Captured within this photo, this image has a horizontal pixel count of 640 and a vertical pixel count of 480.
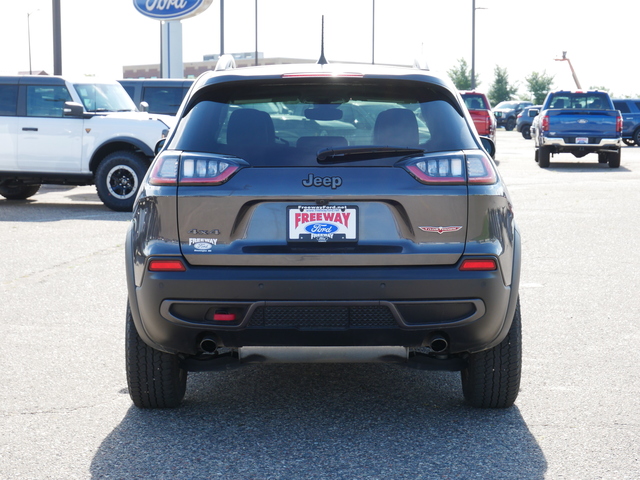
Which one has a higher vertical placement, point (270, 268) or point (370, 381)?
point (270, 268)

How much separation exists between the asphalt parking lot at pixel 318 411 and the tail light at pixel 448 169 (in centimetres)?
117

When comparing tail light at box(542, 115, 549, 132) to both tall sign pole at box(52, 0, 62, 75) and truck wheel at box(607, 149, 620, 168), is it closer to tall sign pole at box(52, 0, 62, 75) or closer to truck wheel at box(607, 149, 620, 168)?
truck wheel at box(607, 149, 620, 168)

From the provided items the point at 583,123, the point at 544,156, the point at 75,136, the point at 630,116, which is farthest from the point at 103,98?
the point at 630,116

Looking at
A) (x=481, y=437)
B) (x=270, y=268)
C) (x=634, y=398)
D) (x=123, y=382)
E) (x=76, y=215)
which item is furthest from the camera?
(x=76, y=215)

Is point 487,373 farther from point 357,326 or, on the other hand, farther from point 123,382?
point 123,382

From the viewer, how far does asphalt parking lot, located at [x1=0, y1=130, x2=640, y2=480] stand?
153 inches

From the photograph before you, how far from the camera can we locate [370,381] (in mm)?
5254

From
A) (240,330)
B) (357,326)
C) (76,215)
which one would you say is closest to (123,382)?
(240,330)

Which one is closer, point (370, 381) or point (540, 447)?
point (540, 447)

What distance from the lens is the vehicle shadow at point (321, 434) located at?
12.6 feet

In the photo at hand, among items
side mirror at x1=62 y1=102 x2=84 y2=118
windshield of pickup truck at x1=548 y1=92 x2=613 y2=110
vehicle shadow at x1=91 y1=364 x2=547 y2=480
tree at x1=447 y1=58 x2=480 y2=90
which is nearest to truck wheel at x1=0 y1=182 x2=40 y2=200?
side mirror at x1=62 y1=102 x2=84 y2=118

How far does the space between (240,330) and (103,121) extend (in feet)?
37.6

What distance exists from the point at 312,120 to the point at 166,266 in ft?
3.03

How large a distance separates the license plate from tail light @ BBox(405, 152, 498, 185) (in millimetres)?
321
